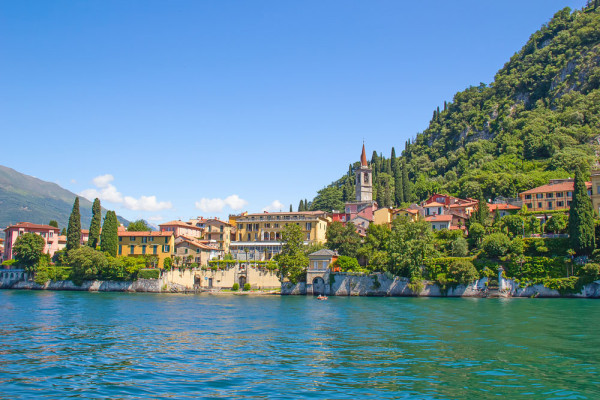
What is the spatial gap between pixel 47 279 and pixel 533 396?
6996 centimetres

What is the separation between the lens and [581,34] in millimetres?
121125

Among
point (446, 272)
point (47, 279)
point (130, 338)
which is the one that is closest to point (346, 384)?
point (130, 338)

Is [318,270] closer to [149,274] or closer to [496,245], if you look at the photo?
[496,245]

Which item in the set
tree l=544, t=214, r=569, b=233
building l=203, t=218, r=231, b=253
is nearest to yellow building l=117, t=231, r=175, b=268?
building l=203, t=218, r=231, b=253

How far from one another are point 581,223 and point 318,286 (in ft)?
99.3

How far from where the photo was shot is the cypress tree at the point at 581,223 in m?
52.3

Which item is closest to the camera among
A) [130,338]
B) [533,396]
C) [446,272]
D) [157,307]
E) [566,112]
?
[533,396]

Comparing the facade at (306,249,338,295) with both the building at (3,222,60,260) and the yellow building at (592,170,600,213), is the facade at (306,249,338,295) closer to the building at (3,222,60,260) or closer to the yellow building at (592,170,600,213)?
the yellow building at (592,170,600,213)

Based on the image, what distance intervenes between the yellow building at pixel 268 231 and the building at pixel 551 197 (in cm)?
3107

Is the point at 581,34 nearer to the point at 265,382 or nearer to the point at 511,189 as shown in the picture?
the point at 511,189

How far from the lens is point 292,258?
63.8 meters

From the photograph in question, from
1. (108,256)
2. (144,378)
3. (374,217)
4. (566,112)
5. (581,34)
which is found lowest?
(144,378)

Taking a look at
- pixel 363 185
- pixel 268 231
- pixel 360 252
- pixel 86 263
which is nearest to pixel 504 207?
pixel 360 252

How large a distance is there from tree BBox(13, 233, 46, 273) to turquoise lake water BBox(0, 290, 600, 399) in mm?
35372
